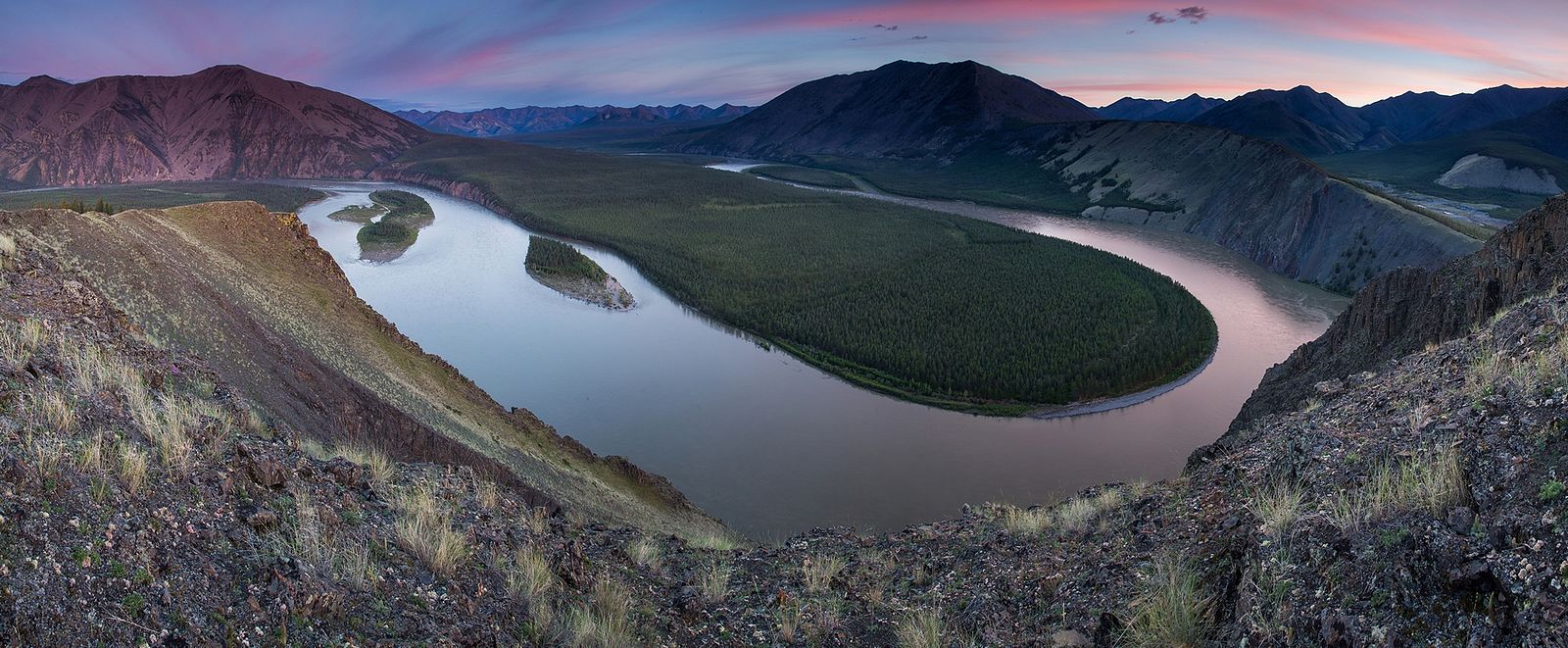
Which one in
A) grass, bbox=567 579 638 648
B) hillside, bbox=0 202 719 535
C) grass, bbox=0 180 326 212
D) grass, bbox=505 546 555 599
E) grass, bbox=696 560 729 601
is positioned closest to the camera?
grass, bbox=567 579 638 648

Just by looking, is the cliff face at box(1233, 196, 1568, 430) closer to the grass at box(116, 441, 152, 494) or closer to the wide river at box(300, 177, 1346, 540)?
the wide river at box(300, 177, 1346, 540)

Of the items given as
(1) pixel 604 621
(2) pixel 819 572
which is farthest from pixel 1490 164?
(1) pixel 604 621

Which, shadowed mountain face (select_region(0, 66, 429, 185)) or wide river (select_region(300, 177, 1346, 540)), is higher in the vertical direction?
shadowed mountain face (select_region(0, 66, 429, 185))

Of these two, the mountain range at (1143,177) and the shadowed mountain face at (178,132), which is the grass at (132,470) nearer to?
the mountain range at (1143,177)

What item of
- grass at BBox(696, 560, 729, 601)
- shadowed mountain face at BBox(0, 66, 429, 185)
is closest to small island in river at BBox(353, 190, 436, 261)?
grass at BBox(696, 560, 729, 601)

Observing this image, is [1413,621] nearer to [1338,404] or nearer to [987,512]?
[1338,404]
